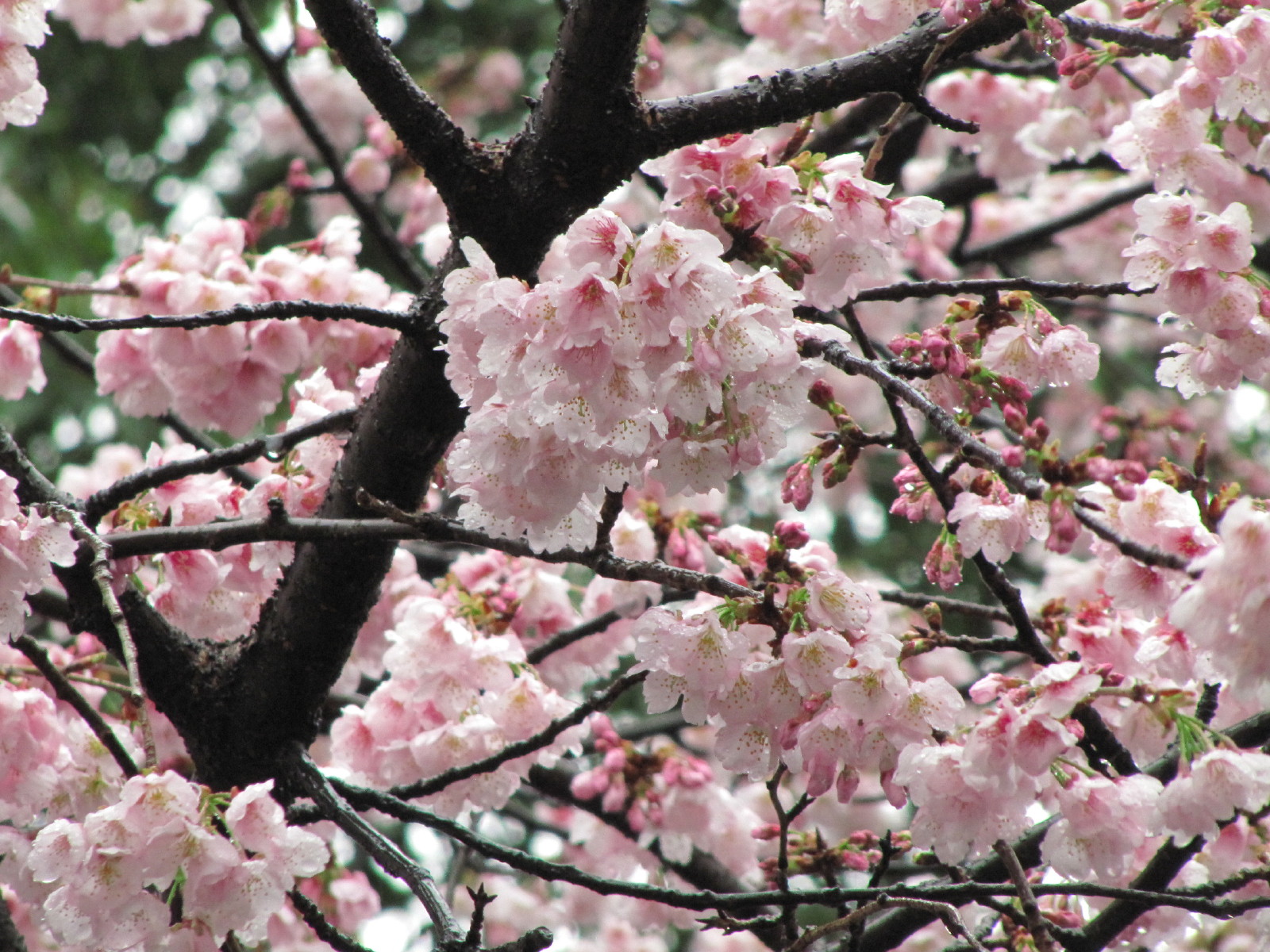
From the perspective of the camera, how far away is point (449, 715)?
221 centimetres

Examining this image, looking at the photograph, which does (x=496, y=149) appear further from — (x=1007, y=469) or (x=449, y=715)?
(x=449, y=715)

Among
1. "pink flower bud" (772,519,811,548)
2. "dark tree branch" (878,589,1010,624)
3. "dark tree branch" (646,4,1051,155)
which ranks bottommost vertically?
"dark tree branch" (878,589,1010,624)

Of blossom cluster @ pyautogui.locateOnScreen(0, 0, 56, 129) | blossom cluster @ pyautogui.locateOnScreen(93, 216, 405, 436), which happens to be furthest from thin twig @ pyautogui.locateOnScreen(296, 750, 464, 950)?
blossom cluster @ pyautogui.locateOnScreen(0, 0, 56, 129)

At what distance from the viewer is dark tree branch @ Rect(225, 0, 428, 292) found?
116 inches

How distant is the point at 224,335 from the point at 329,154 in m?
0.98

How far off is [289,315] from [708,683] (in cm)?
73

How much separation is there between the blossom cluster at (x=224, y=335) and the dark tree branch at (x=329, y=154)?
1.46 feet

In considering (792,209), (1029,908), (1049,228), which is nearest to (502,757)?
(1029,908)

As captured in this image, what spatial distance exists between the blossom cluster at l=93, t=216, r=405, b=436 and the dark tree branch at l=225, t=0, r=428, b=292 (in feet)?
1.46

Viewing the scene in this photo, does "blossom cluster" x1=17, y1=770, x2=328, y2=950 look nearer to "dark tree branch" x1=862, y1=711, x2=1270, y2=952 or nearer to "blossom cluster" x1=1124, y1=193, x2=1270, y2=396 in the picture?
"dark tree branch" x1=862, y1=711, x2=1270, y2=952

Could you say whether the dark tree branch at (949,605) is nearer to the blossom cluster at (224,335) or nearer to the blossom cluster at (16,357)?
the blossom cluster at (224,335)

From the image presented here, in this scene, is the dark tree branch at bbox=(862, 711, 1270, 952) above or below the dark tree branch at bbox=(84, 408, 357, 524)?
below

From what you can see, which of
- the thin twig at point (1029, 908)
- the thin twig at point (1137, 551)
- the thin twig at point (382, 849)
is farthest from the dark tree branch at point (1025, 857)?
the thin twig at point (382, 849)

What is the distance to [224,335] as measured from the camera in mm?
2336
